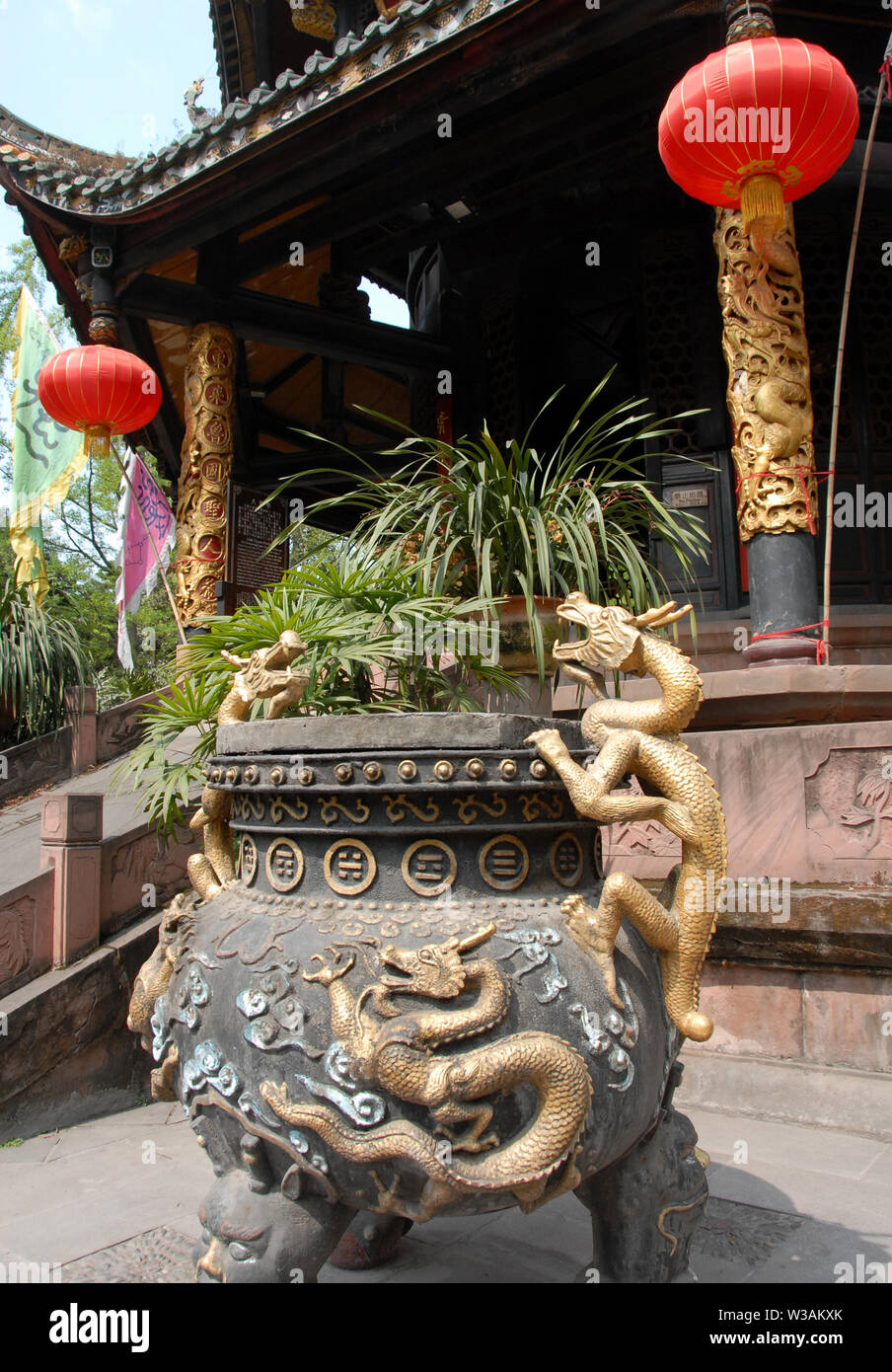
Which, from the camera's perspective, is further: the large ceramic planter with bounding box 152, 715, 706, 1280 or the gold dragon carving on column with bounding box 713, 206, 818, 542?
the gold dragon carving on column with bounding box 713, 206, 818, 542

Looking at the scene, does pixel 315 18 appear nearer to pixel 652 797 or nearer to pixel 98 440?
pixel 98 440

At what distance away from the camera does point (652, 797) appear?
174cm

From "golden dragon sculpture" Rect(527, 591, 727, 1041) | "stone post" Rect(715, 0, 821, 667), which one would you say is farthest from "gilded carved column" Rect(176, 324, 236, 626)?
"golden dragon sculpture" Rect(527, 591, 727, 1041)

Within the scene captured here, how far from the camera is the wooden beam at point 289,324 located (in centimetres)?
670

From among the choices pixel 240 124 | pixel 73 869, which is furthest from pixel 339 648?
pixel 240 124

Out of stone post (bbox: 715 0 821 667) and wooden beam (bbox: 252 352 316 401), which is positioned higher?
wooden beam (bbox: 252 352 316 401)

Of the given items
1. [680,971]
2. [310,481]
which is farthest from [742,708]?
[310,481]

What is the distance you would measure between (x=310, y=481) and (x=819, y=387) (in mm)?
4795

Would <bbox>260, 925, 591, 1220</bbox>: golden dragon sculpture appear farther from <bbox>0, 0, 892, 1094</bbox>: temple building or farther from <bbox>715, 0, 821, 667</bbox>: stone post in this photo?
<bbox>715, 0, 821, 667</bbox>: stone post

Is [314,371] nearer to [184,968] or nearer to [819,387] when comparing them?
[819,387]

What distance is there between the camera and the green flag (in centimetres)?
615

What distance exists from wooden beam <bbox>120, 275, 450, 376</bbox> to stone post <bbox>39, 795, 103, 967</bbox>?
418cm

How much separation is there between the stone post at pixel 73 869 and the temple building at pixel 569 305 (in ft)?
7.35

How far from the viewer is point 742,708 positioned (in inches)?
158
